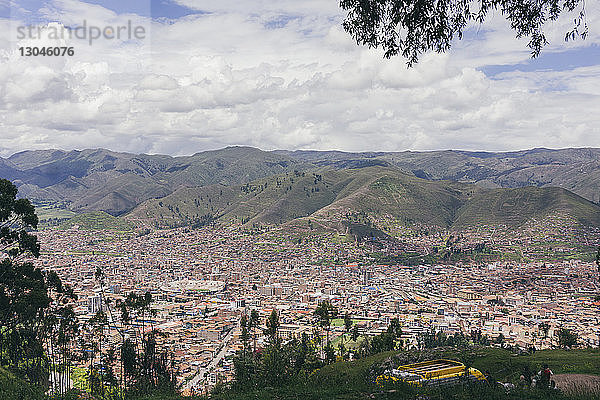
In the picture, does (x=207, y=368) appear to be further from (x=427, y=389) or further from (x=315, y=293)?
(x=315, y=293)

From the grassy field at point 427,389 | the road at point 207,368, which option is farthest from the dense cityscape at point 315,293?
the grassy field at point 427,389

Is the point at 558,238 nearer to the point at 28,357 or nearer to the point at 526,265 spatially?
the point at 526,265

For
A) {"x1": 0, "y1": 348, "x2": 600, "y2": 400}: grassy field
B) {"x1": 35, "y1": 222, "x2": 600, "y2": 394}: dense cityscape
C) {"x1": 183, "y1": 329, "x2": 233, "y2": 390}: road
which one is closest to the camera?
{"x1": 0, "y1": 348, "x2": 600, "y2": 400}: grassy field

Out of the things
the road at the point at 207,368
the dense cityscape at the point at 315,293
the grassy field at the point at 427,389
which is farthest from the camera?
the dense cityscape at the point at 315,293

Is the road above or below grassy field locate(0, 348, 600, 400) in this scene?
below

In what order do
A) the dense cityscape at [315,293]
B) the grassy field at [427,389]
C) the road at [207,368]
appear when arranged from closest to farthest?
the grassy field at [427,389] → the road at [207,368] → the dense cityscape at [315,293]

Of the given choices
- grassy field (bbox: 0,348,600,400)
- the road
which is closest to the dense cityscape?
the road

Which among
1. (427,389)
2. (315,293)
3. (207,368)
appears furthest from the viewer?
(315,293)

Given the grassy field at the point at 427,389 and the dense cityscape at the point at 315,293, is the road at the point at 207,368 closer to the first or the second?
the dense cityscape at the point at 315,293

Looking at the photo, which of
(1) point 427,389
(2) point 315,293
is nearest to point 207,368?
(1) point 427,389

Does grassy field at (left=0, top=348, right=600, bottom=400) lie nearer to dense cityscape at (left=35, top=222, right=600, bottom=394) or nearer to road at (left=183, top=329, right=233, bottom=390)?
dense cityscape at (left=35, top=222, right=600, bottom=394)

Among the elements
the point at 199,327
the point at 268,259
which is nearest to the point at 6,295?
the point at 199,327
